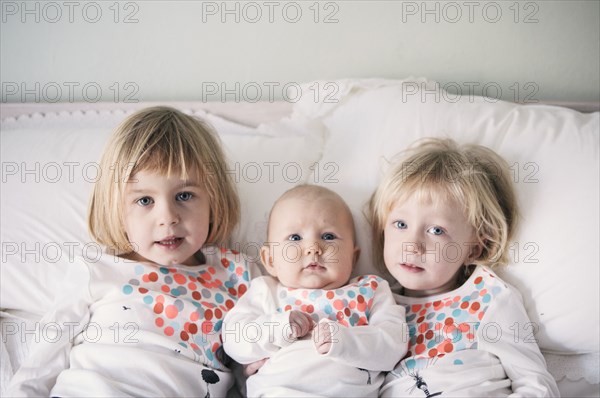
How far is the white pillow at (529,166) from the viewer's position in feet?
3.84

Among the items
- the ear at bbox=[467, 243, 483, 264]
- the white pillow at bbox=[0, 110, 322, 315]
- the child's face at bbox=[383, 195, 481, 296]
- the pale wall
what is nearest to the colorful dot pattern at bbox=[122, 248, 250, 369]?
the white pillow at bbox=[0, 110, 322, 315]

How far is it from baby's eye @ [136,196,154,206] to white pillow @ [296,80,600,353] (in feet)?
1.39

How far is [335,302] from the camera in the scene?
45.0 inches

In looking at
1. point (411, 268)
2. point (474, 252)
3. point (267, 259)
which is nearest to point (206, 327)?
point (267, 259)

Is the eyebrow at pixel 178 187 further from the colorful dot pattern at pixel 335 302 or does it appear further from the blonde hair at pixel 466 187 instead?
the blonde hair at pixel 466 187

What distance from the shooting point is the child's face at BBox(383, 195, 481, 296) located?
1176mm

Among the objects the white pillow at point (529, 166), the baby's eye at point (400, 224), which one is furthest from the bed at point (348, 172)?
the baby's eye at point (400, 224)

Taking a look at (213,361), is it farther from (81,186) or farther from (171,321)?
(81,186)

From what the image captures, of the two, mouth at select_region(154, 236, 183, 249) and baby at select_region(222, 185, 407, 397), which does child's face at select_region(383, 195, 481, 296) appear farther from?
mouth at select_region(154, 236, 183, 249)

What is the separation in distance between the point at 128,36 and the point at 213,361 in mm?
897

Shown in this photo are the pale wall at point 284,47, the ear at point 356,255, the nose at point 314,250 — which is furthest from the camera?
the pale wall at point 284,47

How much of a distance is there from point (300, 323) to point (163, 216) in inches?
13.1

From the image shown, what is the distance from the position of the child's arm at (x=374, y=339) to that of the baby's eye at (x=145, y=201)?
1.36 feet

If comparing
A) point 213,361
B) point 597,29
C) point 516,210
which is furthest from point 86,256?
point 597,29
